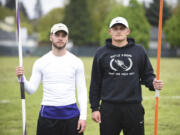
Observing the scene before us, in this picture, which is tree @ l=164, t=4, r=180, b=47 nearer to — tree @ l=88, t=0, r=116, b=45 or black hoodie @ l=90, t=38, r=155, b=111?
tree @ l=88, t=0, r=116, b=45

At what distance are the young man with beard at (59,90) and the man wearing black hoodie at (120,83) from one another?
0.33 m

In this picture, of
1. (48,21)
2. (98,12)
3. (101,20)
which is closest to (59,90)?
(101,20)

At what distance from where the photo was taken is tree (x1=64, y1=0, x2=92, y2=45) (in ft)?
197

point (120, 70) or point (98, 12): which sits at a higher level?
point (98, 12)

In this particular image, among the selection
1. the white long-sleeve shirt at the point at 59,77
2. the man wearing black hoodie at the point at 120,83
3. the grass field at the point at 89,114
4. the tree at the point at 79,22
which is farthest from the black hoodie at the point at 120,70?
the tree at the point at 79,22

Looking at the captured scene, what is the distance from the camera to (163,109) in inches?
321

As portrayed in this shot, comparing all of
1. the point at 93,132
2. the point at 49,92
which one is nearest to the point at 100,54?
the point at 49,92

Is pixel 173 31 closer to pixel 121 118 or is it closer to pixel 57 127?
pixel 121 118

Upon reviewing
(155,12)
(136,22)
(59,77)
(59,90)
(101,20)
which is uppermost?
(155,12)

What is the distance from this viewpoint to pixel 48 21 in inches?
2768

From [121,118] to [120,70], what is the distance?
0.64 meters

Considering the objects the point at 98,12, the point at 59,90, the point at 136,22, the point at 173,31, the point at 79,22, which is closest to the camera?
the point at 59,90

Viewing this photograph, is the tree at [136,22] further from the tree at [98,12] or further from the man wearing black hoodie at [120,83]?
the man wearing black hoodie at [120,83]

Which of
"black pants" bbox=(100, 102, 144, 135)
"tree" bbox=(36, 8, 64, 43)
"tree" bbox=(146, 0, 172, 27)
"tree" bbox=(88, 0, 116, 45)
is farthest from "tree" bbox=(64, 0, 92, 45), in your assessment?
"black pants" bbox=(100, 102, 144, 135)
